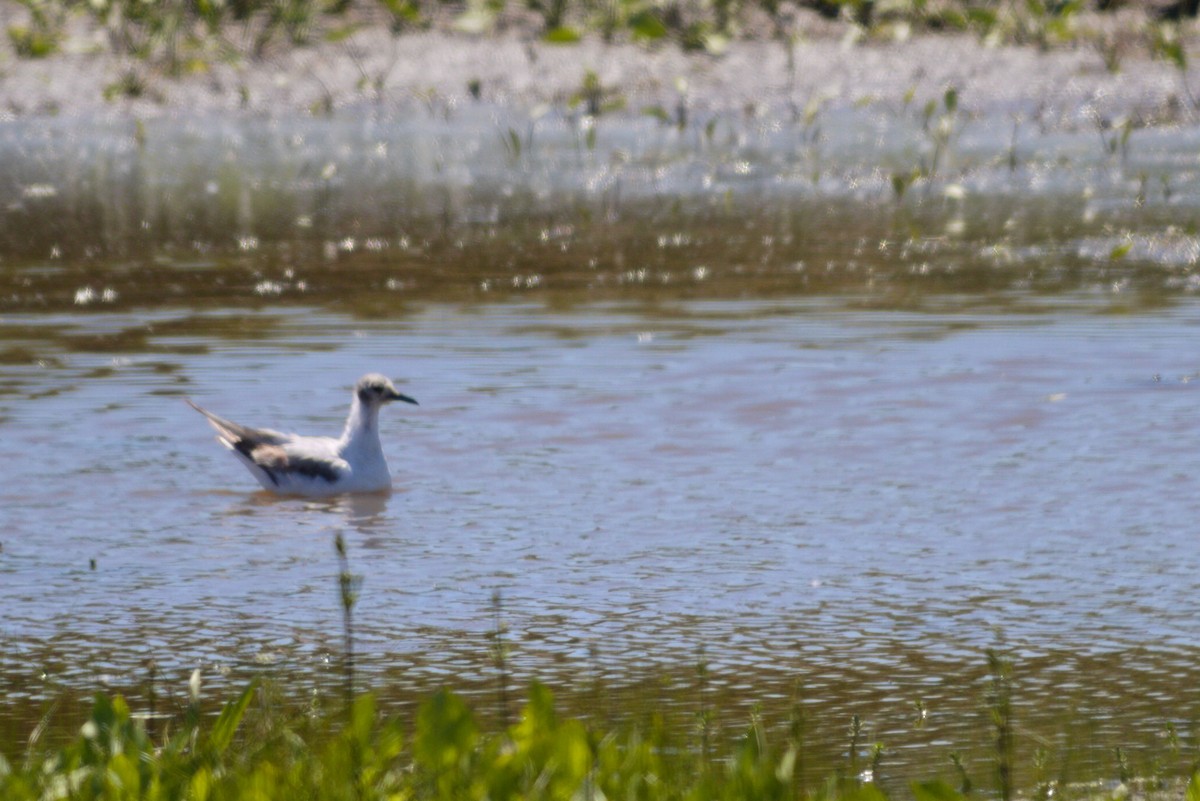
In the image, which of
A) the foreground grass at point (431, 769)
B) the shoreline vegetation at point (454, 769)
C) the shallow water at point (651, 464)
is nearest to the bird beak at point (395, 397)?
the shallow water at point (651, 464)

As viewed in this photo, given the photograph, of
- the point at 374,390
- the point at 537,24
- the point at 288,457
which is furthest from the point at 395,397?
the point at 537,24

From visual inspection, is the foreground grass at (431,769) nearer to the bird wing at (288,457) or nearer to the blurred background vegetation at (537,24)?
the bird wing at (288,457)

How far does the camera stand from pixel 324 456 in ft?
24.6

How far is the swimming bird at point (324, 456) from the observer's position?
736 cm

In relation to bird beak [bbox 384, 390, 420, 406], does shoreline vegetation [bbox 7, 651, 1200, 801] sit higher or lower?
lower

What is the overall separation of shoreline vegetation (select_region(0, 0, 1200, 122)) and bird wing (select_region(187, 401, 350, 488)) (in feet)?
35.1

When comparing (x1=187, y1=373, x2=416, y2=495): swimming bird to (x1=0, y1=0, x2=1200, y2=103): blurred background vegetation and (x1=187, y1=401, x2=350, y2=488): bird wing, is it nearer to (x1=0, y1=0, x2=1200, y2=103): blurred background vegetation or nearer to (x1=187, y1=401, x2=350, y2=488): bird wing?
(x1=187, y1=401, x2=350, y2=488): bird wing

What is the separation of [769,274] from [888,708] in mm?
6540

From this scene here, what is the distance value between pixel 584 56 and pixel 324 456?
12.4 meters

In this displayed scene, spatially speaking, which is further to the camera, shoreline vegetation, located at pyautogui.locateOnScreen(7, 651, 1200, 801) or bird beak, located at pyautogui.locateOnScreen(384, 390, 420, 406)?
bird beak, located at pyautogui.locateOnScreen(384, 390, 420, 406)

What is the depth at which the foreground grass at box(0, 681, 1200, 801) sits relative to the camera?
3633mm

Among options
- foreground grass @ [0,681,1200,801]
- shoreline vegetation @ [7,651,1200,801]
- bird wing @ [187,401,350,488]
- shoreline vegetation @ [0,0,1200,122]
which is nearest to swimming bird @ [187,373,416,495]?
bird wing @ [187,401,350,488]

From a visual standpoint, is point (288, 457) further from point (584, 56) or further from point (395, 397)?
point (584, 56)

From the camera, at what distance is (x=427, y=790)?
389 cm
